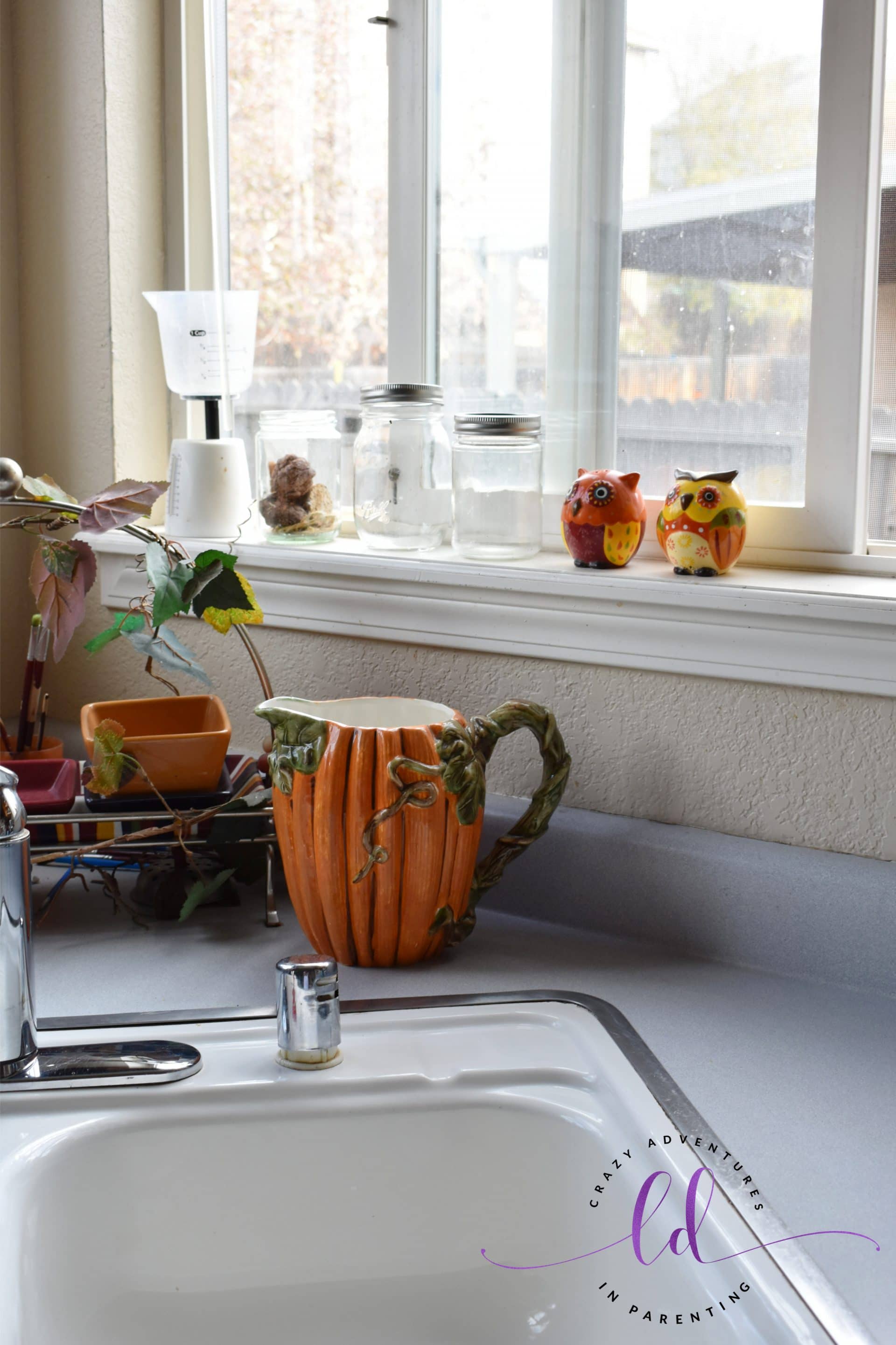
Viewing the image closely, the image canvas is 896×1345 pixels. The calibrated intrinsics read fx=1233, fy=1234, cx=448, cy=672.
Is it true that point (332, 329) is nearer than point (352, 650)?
No

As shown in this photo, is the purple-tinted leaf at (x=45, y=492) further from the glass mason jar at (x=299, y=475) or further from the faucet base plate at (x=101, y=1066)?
the faucet base plate at (x=101, y=1066)

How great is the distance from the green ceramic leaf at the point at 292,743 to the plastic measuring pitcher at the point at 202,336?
55 cm

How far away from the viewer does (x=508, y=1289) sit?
0.72m

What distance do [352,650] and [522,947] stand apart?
36 cm

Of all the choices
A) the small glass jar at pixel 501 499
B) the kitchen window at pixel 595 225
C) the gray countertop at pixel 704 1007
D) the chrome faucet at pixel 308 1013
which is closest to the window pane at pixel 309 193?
the kitchen window at pixel 595 225

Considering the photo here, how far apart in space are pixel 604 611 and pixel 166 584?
362 millimetres

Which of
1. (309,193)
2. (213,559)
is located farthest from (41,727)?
(309,193)

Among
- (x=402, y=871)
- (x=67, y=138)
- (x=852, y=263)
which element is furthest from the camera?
(x=67, y=138)

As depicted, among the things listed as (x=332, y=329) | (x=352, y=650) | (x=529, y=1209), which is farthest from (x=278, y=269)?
(x=529, y=1209)

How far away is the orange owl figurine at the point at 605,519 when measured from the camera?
1038 millimetres

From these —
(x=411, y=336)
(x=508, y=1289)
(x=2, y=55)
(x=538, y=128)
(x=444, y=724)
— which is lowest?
(x=508, y=1289)

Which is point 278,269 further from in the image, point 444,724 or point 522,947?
point 522,947

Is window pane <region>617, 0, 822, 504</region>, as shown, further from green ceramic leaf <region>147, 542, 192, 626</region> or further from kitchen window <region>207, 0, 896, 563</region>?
green ceramic leaf <region>147, 542, 192, 626</region>

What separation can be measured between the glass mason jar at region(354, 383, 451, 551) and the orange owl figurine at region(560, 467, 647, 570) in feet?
0.71
